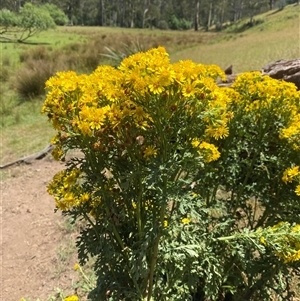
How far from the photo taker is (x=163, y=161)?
5.75ft

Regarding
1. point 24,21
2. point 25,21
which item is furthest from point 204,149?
point 25,21

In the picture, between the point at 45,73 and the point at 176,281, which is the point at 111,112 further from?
the point at 45,73

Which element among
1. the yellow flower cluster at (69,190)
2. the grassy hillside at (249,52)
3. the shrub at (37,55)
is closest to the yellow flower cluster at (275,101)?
the yellow flower cluster at (69,190)

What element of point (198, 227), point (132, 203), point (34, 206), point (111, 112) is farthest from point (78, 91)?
point (34, 206)

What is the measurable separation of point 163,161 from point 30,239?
3163mm

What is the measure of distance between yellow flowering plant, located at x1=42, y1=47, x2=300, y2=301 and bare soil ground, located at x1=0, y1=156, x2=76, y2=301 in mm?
1658

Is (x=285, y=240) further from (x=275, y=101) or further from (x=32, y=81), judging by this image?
(x=32, y=81)

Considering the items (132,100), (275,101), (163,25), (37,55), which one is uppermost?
(132,100)

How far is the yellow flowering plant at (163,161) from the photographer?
1662 millimetres

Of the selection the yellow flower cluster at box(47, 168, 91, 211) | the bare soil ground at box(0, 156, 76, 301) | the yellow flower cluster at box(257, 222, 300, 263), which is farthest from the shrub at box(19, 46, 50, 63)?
the yellow flower cluster at box(257, 222, 300, 263)

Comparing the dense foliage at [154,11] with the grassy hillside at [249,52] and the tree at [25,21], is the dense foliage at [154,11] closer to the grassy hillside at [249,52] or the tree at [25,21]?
the tree at [25,21]

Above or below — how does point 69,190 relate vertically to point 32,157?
above

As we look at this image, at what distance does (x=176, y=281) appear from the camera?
85.3 inches

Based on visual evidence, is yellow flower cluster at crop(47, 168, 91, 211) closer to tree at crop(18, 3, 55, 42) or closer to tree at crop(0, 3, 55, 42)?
tree at crop(0, 3, 55, 42)
